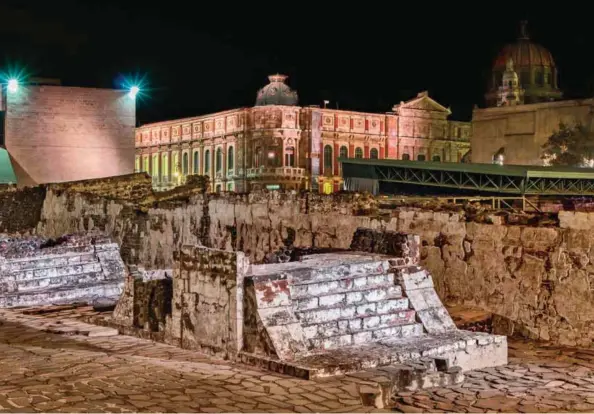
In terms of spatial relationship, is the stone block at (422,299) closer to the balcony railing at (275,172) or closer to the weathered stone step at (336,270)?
the weathered stone step at (336,270)

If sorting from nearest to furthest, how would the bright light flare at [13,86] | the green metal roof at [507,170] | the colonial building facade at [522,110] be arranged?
the green metal roof at [507,170]
the bright light flare at [13,86]
the colonial building facade at [522,110]

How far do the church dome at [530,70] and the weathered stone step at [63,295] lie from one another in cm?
6857

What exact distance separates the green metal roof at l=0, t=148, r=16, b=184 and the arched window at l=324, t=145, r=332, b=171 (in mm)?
45350

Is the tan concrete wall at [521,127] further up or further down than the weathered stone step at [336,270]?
further up

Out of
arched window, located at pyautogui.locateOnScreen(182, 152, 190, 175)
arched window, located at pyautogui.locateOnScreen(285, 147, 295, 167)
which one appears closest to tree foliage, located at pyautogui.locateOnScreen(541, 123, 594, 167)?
arched window, located at pyautogui.locateOnScreen(285, 147, 295, 167)

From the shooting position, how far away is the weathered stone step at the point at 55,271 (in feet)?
42.7

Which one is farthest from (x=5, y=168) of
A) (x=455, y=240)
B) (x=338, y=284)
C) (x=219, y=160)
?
(x=219, y=160)

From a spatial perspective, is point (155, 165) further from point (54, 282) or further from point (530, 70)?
point (54, 282)

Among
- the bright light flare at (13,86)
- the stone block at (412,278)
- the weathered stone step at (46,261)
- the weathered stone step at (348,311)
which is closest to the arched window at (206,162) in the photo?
the bright light flare at (13,86)

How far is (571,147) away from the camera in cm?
5831

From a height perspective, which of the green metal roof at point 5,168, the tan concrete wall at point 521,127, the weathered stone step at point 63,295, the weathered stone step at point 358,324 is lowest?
the weathered stone step at point 63,295

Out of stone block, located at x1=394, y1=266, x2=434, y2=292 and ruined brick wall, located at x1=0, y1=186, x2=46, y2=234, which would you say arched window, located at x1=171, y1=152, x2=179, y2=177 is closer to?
ruined brick wall, located at x1=0, y1=186, x2=46, y2=234

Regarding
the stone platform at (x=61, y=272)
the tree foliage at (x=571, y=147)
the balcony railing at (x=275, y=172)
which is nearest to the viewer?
the stone platform at (x=61, y=272)

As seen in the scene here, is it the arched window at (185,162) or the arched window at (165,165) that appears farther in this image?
the arched window at (165,165)
